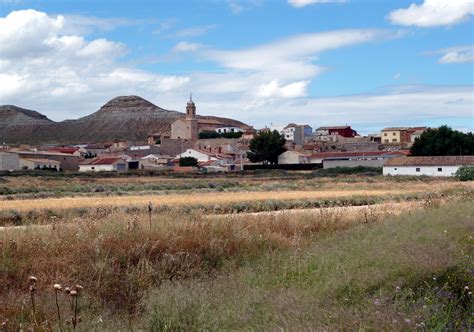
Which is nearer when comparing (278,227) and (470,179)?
(278,227)

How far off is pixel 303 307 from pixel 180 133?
6527 inches

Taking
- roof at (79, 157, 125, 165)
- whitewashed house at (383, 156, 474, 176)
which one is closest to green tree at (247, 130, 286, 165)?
roof at (79, 157, 125, 165)

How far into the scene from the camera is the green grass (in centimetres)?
705

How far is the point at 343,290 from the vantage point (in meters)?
8.78

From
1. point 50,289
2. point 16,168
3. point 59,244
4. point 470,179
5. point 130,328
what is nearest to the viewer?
point 130,328

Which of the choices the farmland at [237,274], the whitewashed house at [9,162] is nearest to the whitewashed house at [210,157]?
the whitewashed house at [9,162]

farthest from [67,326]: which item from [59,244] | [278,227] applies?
[278,227]

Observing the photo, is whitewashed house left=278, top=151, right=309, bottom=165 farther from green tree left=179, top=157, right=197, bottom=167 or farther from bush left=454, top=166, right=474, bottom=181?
bush left=454, top=166, right=474, bottom=181

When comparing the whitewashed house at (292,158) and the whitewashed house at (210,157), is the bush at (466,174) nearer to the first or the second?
the whitewashed house at (292,158)

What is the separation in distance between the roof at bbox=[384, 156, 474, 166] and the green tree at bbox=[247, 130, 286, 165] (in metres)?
32.3

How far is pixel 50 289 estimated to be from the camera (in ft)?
32.6

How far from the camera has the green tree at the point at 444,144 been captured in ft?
325

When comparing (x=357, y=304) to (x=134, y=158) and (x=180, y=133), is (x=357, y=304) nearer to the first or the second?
(x=134, y=158)

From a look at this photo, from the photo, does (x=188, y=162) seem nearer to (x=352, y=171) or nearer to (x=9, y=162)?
(x=352, y=171)
